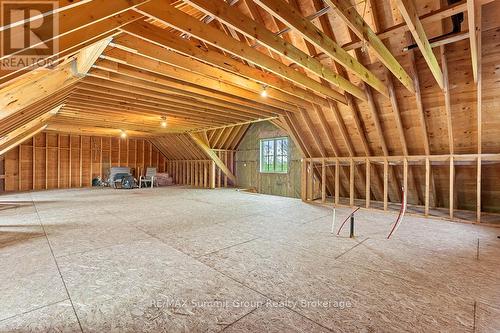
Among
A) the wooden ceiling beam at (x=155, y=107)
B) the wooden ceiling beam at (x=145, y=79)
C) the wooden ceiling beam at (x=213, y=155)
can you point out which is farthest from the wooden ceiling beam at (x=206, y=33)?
the wooden ceiling beam at (x=213, y=155)

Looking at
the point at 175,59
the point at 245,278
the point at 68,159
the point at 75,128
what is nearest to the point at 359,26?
the point at 175,59

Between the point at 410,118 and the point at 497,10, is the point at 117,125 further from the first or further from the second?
the point at 497,10

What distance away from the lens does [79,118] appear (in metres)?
6.85

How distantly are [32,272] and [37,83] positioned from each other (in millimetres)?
2145

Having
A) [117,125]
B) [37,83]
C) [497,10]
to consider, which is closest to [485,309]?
[497,10]

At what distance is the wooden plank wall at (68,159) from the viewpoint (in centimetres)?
952

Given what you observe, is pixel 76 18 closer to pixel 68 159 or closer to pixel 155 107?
pixel 155 107

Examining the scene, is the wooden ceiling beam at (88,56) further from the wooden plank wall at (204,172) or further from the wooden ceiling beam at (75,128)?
the wooden plank wall at (204,172)

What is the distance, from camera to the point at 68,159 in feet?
35.7

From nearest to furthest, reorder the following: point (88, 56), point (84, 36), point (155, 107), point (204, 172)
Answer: point (84, 36)
point (88, 56)
point (155, 107)
point (204, 172)

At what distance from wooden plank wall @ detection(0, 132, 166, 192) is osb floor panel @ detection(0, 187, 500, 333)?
7476 mm

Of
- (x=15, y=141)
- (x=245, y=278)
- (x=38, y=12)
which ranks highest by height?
(x=38, y=12)

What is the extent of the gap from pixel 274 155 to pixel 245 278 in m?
7.43

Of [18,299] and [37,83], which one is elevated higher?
[37,83]
